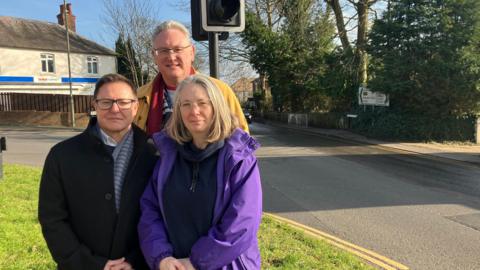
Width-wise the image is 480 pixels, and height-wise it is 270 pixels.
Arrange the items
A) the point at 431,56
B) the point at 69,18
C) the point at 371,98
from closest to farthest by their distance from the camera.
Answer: the point at 431,56, the point at 371,98, the point at 69,18

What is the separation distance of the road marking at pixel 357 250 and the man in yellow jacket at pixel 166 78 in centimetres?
295

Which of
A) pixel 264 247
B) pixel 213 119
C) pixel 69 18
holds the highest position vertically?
pixel 69 18

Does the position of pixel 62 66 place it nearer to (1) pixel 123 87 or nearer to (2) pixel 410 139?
(2) pixel 410 139

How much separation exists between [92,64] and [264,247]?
34.5 m

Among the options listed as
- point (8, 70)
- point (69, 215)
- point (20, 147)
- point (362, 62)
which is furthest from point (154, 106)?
point (8, 70)

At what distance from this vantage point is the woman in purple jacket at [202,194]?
6.76ft

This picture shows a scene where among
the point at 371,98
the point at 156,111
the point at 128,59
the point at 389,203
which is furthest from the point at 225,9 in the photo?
the point at 128,59

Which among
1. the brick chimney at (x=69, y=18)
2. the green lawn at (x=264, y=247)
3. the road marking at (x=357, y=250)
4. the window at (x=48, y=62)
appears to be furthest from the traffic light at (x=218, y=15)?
the brick chimney at (x=69, y=18)

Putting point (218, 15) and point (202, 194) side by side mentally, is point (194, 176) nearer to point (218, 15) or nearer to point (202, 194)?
point (202, 194)

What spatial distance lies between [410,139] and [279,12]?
14.0 m

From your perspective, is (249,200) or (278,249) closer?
(249,200)

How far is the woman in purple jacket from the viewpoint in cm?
206

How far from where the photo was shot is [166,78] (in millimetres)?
2707

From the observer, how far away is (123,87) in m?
2.29
